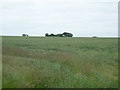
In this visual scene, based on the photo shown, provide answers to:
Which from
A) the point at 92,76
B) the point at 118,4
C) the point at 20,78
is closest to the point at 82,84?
the point at 92,76

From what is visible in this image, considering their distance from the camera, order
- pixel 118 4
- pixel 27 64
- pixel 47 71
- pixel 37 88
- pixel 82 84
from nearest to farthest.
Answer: pixel 37 88, pixel 82 84, pixel 47 71, pixel 27 64, pixel 118 4

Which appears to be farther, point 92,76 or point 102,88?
point 92,76

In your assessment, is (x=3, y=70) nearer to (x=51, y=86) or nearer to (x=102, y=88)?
(x=51, y=86)

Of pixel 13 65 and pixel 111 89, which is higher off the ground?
pixel 13 65

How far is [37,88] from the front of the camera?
6199mm

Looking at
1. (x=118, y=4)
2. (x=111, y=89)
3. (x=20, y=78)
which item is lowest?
(x=111, y=89)

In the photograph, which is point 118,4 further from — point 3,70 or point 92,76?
point 3,70

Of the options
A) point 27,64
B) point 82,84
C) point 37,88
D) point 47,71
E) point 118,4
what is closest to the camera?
point 37,88

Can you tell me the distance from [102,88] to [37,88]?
227cm

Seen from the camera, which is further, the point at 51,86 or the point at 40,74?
the point at 40,74

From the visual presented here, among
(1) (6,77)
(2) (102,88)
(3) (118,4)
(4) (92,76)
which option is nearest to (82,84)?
(2) (102,88)

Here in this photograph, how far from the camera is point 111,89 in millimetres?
6883

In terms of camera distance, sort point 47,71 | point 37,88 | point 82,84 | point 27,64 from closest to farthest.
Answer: point 37,88
point 82,84
point 47,71
point 27,64

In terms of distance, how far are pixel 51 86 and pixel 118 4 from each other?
7532mm
